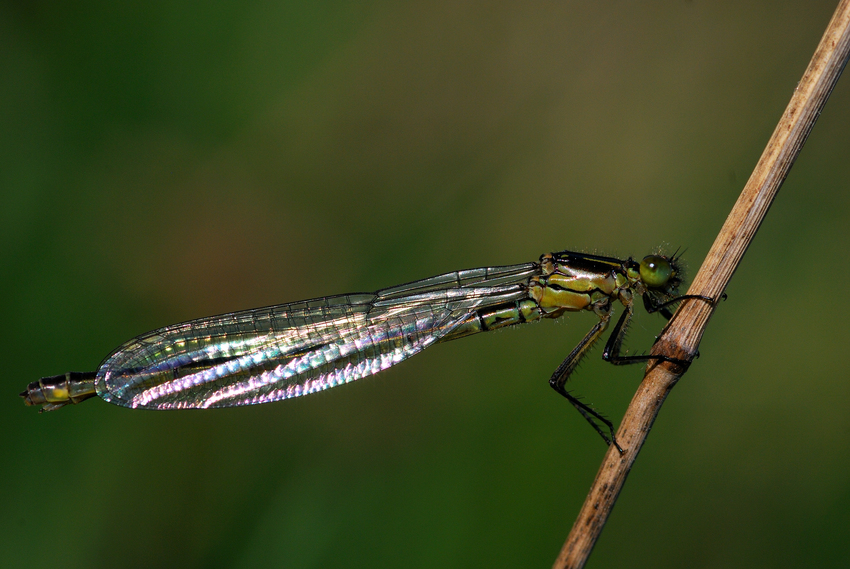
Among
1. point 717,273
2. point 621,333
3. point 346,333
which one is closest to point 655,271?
point 621,333

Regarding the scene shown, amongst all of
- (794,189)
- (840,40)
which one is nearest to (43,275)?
(840,40)

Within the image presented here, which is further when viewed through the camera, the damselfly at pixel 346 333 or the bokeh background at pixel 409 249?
the bokeh background at pixel 409 249

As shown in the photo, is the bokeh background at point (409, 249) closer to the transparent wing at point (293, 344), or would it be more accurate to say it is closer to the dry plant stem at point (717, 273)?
the transparent wing at point (293, 344)

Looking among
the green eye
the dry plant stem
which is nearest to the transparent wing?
the green eye

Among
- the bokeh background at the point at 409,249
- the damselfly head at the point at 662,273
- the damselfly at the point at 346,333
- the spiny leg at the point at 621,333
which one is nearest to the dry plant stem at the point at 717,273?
the spiny leg at the point at 621,333

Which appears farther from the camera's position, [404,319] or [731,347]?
[731,347]

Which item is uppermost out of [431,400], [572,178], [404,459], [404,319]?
[572,178]

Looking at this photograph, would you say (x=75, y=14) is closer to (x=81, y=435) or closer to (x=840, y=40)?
(x=81, y=435)
